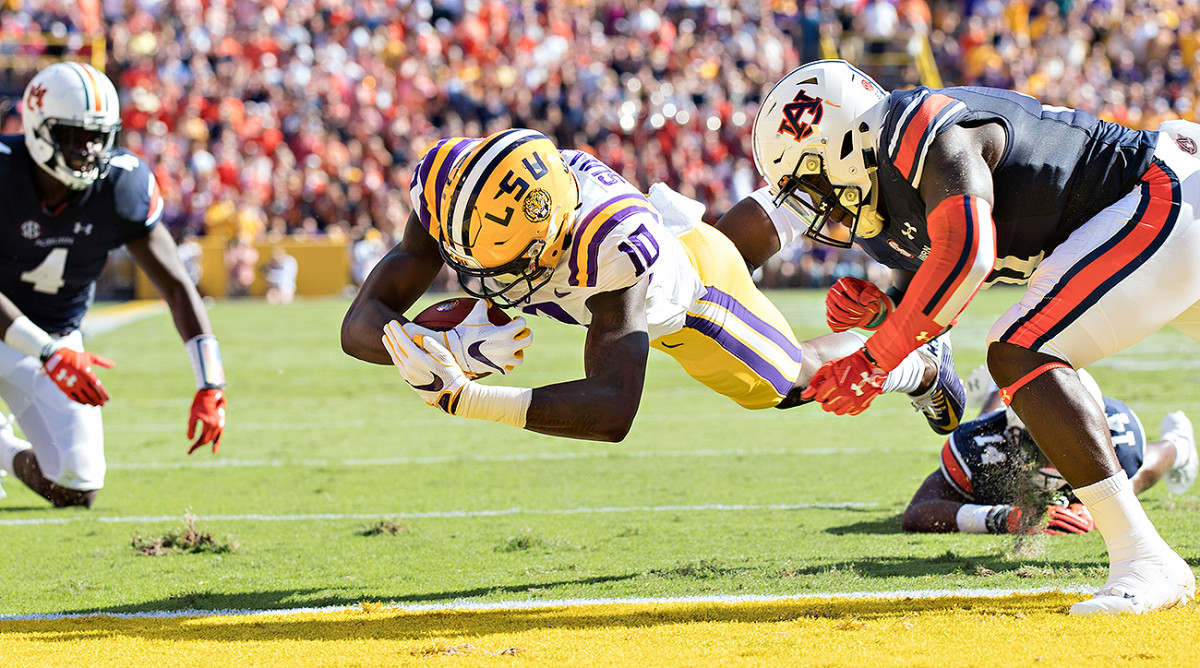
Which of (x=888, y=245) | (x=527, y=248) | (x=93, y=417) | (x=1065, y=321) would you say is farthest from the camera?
(x=93, y=417)

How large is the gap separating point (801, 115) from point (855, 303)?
85 cm

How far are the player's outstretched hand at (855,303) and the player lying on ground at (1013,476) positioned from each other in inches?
24.7

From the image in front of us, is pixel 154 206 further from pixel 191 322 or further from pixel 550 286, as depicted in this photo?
pixel 550 286

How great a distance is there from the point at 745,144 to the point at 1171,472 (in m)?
14.9

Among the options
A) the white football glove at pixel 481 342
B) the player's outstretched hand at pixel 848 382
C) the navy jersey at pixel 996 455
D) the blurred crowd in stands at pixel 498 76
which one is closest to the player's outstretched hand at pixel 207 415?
the white football glove at pixel 481 342

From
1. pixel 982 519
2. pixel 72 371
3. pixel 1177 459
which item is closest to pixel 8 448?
pixel 72 371

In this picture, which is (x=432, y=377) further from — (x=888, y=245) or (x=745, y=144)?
(x=745, y=144)

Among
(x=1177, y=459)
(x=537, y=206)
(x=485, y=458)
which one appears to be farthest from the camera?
(x=485, y=458)

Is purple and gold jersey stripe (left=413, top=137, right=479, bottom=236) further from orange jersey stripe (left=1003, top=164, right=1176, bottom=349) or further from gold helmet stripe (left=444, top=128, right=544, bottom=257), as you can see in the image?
orange jersey stripe (left=1003, top=164, right=1176, bottom=349)

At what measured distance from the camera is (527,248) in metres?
3.63

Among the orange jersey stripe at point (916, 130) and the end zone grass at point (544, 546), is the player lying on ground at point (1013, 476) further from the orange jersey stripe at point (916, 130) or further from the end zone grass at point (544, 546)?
the orange jersey stripe at point (916, 130)

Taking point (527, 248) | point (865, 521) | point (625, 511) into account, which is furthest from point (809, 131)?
point (625, 511)

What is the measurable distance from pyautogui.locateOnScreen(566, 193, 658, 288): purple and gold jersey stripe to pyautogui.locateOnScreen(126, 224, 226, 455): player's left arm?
214cm

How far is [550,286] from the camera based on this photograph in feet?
12.7
